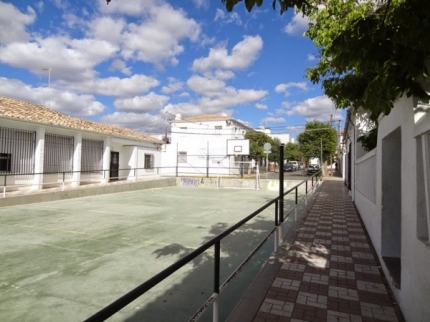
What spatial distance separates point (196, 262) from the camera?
4688 millimetres

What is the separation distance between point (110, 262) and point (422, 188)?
4.24 metres

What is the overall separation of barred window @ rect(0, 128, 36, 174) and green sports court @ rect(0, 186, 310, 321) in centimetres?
443

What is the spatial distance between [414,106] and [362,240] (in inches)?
155

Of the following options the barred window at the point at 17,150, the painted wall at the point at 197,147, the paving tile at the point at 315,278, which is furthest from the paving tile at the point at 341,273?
the painted wall at the point at 197,147

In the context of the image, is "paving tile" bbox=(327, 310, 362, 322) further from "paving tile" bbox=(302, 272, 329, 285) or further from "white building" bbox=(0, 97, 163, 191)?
"white building" bbox=(0, 97, 163, 191)

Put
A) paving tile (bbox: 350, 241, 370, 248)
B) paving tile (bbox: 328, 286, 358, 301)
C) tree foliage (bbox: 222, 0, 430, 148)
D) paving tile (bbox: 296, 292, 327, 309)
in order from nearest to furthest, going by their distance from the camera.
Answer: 1. tree foliage (bbox: 222, 0, 430, 148)
2. paving tile (bbox: 296, 292, 327, 309)
3. paving tile (bbox: 328, 286, 358, 301)
4. paving tile (bbox: 350, 241, 370, 248)

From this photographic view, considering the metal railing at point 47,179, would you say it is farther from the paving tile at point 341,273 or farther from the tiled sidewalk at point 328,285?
the paving tile at point 341,273

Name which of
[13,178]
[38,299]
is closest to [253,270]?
[38,299]

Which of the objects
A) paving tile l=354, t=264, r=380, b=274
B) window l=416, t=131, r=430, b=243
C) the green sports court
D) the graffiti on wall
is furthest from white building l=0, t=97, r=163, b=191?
window l=416, t=131, r=430, b=243

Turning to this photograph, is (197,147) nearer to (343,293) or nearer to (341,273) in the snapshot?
(341,273)

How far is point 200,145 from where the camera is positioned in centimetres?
3359

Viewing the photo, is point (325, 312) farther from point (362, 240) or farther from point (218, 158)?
point (218, 158)

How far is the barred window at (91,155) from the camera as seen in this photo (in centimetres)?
1708

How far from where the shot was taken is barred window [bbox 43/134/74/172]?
580 inches
